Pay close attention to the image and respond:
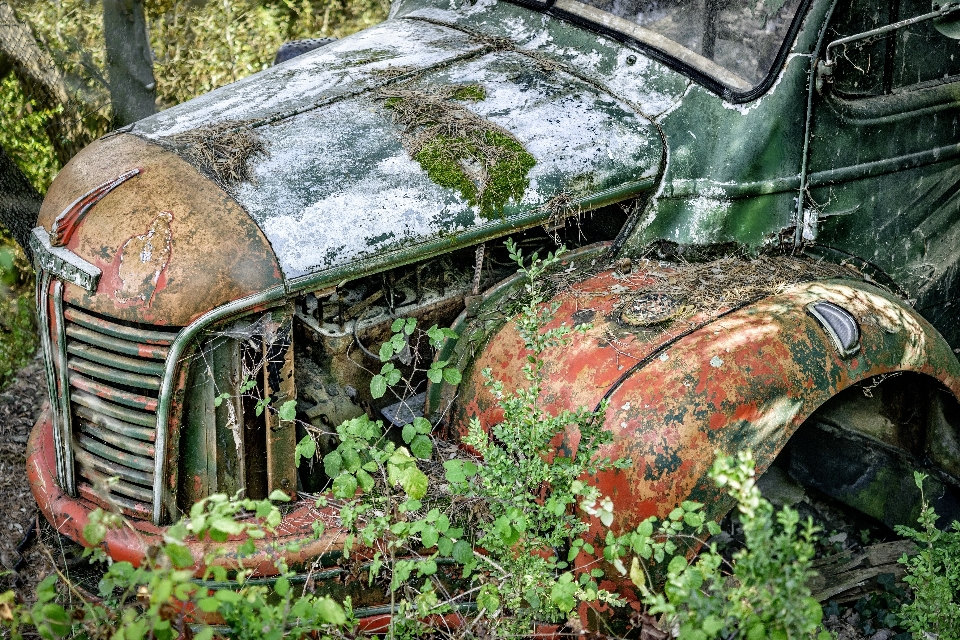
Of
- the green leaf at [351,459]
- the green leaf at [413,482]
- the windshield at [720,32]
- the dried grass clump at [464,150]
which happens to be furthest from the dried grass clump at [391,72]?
the green leaf at [413,482]

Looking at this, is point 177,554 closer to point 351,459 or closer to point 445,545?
point 351,459

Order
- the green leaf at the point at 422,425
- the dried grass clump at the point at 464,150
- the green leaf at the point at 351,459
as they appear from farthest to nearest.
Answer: the dried grass clump at the point at 464,150 → the green leaf at the point at 422,425 → the green leaf at the point at 351,459

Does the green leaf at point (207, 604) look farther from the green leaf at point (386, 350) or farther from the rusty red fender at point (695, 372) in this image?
the rusty red fender at point (695, 372)

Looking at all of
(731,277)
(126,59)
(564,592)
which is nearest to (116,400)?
(564,592)

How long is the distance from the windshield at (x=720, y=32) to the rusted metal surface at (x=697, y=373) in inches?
32.8

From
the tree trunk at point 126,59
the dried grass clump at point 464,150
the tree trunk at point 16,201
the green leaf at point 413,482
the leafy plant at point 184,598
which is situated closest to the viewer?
the leafy plant at point 184,598

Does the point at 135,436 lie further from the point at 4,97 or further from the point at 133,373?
the point at 4,97

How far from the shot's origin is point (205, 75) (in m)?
7.70

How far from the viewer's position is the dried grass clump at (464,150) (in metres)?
2.89

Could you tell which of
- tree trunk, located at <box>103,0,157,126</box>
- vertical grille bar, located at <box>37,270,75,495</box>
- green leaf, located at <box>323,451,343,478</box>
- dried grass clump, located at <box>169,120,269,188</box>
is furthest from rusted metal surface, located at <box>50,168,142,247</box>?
tree trunk, located at <box>103,0,157,126</box>

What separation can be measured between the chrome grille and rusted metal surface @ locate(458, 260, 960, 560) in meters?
0.97

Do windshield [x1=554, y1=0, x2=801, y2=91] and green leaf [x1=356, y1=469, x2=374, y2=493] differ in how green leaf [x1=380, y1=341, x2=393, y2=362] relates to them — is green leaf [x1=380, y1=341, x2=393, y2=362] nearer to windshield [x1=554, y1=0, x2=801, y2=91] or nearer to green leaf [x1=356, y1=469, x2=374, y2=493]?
green leaf [x1=356, y1=469, x2=374, y2=493]

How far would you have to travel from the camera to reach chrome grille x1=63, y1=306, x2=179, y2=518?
2.60 metres

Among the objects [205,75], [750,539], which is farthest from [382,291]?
[205,75]
